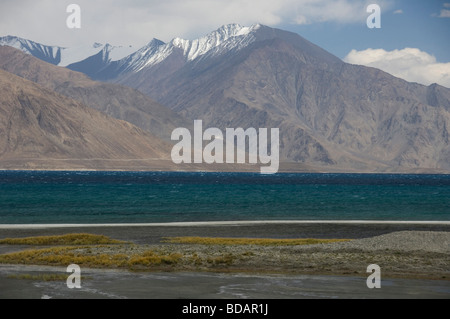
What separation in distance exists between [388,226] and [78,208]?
1701 inches

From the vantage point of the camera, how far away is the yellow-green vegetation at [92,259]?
31.8 meters

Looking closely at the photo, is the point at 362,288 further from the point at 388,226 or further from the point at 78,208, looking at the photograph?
the point at 78,208

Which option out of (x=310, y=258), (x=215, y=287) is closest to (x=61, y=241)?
(x=310, y=258)

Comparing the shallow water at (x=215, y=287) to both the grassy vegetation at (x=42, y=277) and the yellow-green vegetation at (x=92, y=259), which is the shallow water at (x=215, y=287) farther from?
the yellow-green vegetation at (x=92, y=259)

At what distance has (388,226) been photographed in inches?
2376

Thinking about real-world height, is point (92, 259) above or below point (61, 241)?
above

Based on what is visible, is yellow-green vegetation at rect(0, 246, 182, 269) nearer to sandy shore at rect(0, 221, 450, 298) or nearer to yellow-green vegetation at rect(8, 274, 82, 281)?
sandy shore at rect(0, 221, 450, 298)

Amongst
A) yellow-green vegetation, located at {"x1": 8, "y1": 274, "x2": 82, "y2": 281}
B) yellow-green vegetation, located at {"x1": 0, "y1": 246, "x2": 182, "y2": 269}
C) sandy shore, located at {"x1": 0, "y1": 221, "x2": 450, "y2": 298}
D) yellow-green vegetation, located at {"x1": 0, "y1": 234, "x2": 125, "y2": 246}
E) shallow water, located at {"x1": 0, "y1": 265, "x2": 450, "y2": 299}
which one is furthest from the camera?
yellow-green vegetation, located at {"x1": 0, "y1": 234, "x2": 125, "y2": 246}

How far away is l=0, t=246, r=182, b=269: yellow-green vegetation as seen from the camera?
31.8 meters

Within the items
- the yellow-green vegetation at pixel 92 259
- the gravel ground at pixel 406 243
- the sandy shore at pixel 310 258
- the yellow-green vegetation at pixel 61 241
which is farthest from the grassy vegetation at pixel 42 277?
the gravel ground at pixel 406 243

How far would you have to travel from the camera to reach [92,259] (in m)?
32.9

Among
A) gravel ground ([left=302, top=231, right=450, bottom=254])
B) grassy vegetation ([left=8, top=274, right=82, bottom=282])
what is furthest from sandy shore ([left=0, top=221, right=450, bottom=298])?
grassy vegetation ([left=8, top=274, right=82, bottom=282])

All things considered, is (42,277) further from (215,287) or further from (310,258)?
(310,258)
